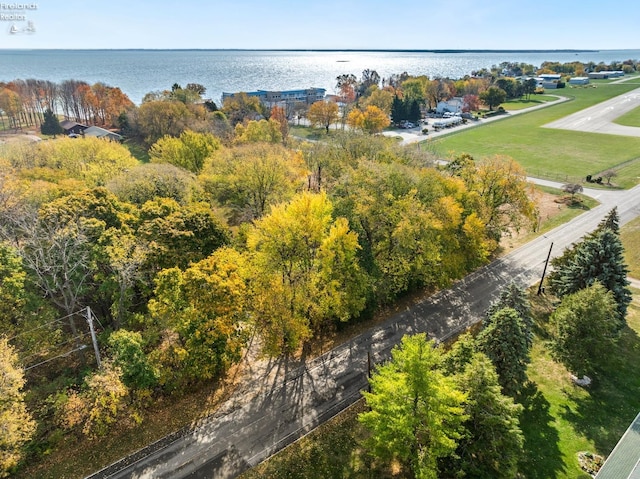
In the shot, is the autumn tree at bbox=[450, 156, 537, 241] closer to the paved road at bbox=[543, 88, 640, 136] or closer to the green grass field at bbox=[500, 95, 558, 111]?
the paved road at bbox=[543, 88, 640, 136]

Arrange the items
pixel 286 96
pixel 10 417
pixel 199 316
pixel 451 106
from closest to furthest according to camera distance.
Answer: pixel 10 417, pixel 199 316, pixel 451 106, pixel 286 96

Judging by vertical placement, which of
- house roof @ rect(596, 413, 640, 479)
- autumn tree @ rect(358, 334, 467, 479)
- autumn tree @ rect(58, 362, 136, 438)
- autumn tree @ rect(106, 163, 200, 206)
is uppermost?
autumn tree @ rect(106, 163, 200, 206)

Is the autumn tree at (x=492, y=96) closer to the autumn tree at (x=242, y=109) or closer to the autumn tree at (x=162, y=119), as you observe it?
the autumn tree at (x=242, y=109)

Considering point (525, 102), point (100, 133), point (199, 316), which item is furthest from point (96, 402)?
point (525, 102)

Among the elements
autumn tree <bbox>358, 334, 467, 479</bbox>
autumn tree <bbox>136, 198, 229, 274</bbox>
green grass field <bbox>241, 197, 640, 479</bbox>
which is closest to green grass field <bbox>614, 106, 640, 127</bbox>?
green grass field <bbox>241, 197, 640, 479</bbox>

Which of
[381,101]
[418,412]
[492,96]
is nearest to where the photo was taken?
[418,412]

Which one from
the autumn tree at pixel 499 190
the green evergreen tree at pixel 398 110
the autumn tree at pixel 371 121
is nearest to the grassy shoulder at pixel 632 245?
the autumn tree at pixel 499 190

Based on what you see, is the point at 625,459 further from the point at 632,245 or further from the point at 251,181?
the point at 251,181
